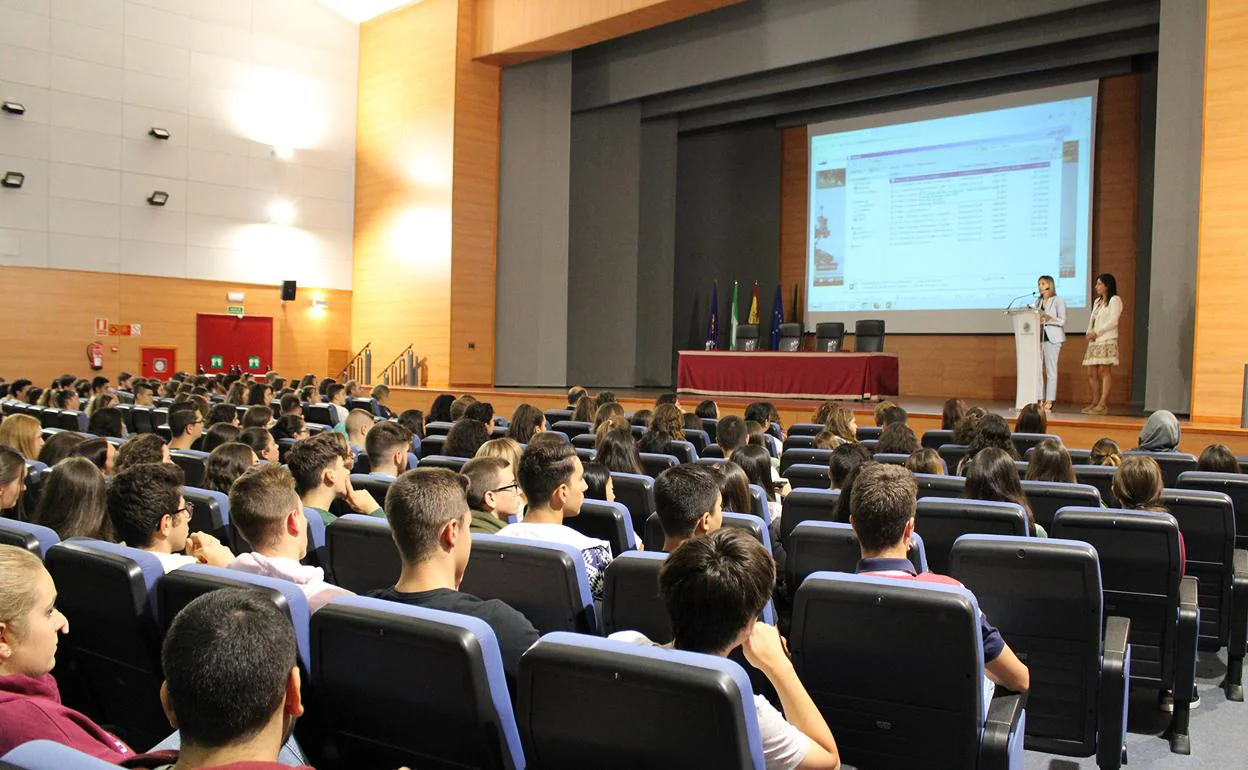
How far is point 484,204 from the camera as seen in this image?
52.2 ft

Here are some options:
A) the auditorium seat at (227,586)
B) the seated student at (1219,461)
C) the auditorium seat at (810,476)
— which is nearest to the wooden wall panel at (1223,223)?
the seated student at (1219,461)

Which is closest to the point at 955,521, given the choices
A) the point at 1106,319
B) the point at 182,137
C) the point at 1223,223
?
the point at 1223,223

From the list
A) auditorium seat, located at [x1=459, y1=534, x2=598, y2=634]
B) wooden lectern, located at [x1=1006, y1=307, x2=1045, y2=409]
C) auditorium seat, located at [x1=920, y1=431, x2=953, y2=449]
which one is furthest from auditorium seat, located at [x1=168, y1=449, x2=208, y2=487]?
wooden lectern, located at [x1=1006, y1=307, x2=1045, y2=409]

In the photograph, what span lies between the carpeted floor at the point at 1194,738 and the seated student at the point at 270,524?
8.26 feet

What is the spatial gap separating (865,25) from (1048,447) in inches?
369

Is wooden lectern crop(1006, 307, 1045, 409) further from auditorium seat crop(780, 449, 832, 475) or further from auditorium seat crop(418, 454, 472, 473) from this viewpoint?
auditorium seat crop(418, 454, 472, 473)

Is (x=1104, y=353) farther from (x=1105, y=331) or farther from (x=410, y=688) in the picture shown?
(x=410, y=688)

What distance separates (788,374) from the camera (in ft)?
41.1

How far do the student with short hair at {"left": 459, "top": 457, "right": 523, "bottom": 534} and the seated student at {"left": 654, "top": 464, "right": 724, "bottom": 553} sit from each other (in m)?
0.82

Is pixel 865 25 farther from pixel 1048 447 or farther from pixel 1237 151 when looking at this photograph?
pixel 1048 447

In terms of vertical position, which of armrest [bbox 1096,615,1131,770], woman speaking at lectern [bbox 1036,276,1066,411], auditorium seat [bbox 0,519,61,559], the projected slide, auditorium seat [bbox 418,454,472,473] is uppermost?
the projected slide

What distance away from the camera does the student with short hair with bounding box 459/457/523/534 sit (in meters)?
3.61

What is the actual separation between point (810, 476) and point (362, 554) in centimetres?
265

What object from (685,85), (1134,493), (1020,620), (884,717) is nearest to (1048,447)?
(1134,493)
